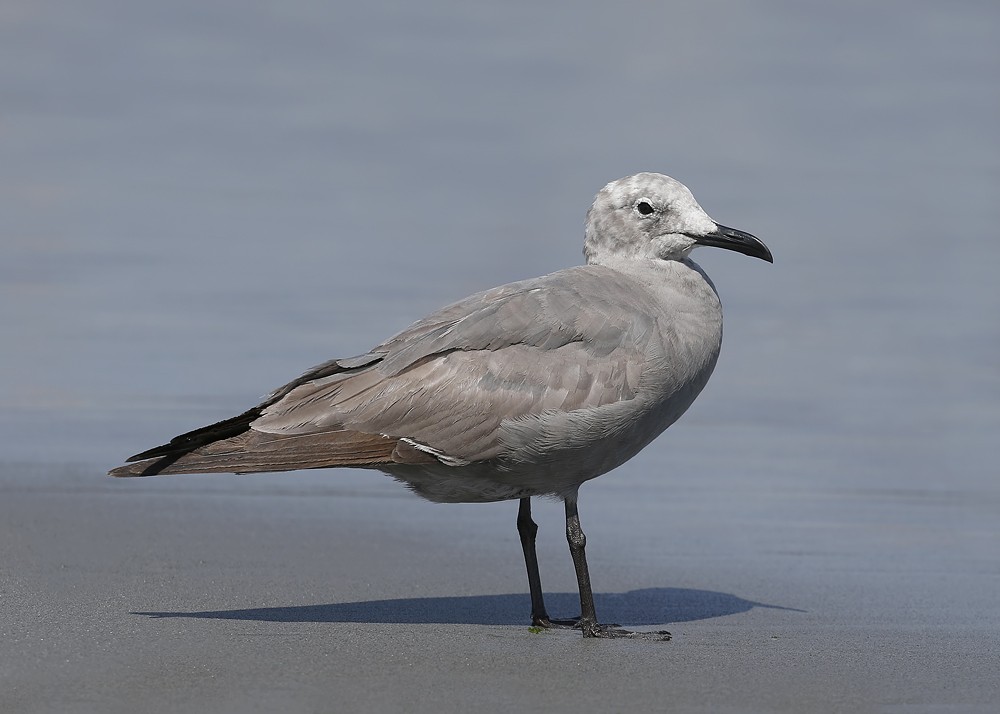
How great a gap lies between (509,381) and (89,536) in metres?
2.33

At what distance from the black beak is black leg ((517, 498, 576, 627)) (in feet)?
4.59

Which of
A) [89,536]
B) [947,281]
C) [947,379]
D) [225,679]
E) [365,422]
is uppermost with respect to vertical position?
[947,281]

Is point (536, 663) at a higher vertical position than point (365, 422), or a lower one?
lower

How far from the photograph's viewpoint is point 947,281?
14594 millimetres

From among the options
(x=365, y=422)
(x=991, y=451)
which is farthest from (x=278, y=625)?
(x=991, y=451)

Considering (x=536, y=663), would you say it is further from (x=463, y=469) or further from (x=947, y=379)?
(x=947, y=379)

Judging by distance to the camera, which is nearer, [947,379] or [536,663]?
[536,663]

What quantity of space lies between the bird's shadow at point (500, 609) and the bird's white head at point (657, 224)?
1.52 metres

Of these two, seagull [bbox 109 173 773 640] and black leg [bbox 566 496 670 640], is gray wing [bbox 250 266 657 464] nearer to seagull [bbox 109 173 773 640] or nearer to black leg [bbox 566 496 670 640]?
seagull [bbox 109 173 773 640]

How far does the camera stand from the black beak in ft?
22.6

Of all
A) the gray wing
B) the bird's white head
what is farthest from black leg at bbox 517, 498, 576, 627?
the bird's white head

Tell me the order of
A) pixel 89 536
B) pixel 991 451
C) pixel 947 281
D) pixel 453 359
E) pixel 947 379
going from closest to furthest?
pixel 453 359, pixel 89 536, pixel 991 451, pixel 947 379, pixel 947 281

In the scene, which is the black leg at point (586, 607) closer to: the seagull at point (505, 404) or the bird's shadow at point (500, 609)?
the seagull at point (505, 404)

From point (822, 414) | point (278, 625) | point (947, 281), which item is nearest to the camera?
point (278, 625)
